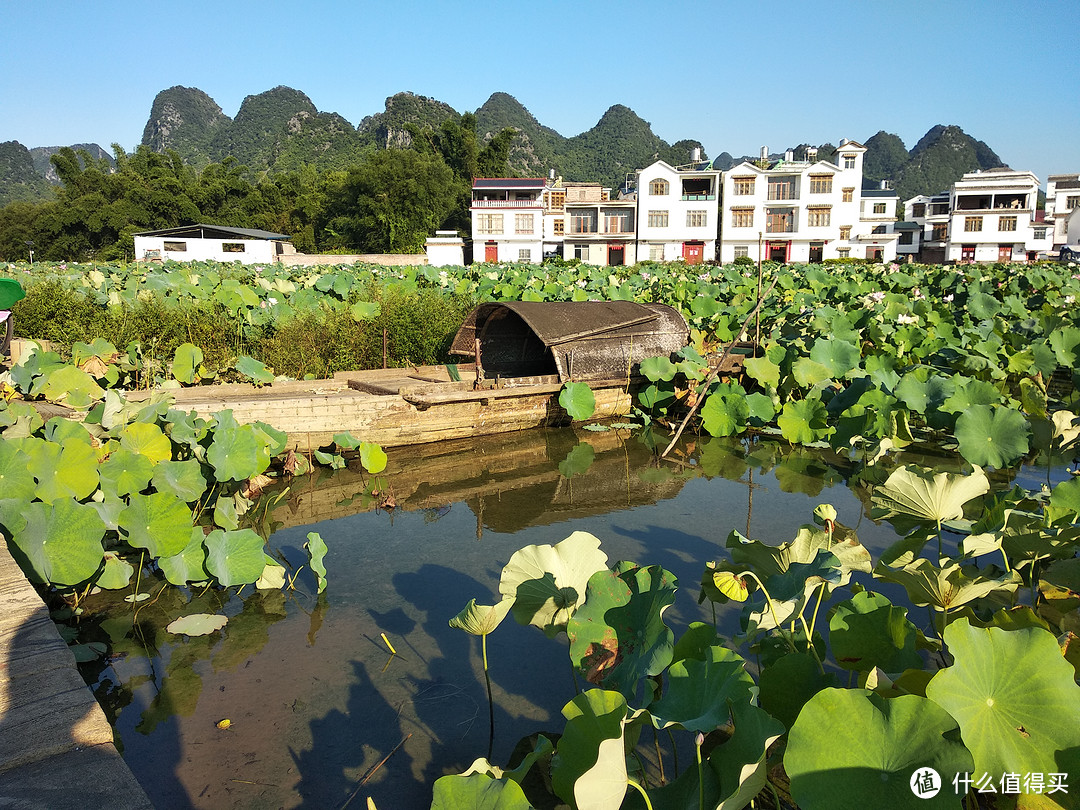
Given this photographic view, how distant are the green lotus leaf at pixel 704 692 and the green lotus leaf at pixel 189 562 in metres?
2.78

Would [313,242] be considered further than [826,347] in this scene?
Yes

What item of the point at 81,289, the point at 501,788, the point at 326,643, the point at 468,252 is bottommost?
the point at 326,643

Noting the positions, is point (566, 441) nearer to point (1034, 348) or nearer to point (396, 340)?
point (396, 340)

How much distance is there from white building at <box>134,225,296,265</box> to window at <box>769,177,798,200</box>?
25775 millimetres

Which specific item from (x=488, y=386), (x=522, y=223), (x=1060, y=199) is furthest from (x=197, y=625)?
(x=1060, y=199)

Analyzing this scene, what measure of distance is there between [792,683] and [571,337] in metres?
6.02

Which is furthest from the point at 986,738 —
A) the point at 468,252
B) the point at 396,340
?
the point at 468,252

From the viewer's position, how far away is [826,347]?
24.0ft

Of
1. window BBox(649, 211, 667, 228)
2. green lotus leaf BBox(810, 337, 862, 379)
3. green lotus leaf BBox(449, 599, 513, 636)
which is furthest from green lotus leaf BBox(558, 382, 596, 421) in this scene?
window BBox(649, 211, 667, 228)

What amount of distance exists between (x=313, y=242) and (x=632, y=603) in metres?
43.7

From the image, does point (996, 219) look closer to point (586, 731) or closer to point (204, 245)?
point (204, 245)

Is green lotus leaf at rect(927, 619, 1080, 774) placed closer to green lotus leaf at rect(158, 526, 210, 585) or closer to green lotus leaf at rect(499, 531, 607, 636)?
green lotus leaf at rect(499, 531, 607, 636)

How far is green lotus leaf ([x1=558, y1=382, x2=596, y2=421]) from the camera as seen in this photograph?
753 centimetres

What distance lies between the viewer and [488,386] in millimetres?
7477
